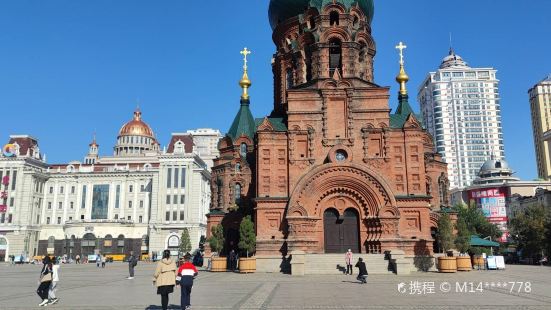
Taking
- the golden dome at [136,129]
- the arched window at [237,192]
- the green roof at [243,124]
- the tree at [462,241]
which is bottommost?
the tree at [462,241]

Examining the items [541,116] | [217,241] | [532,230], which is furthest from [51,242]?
[541,116]

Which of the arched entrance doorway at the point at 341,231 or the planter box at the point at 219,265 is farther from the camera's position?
the planter box at the point at 219,265

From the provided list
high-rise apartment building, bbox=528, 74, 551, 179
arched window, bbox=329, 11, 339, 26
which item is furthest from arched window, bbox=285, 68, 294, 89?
high-rise apartment building, bbox=528, 74, 551, 179

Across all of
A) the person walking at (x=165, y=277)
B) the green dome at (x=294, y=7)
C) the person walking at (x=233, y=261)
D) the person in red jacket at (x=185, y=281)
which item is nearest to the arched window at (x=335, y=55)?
the green dome at (x=294, y=7)

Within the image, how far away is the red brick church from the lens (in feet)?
107

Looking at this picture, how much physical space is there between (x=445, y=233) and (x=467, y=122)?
5319 inches

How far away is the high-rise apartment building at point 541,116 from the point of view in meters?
138

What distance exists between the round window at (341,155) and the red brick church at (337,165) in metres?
0.07

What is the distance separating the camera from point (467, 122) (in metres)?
156

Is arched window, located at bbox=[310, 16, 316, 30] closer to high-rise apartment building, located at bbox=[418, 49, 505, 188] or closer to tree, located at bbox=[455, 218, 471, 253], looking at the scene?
tree, located at bbox=[455, 218, 471, 253]

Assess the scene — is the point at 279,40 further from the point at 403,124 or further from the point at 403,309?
the point at 403,309

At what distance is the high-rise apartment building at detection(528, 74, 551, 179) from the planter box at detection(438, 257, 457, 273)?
123m

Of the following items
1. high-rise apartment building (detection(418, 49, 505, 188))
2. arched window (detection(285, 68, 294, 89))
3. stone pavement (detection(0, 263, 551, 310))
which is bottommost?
stone pavement (detection(0, 263, 551, 310))

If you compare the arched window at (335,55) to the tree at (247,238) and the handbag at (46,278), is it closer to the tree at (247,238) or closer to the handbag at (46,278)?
the tree at (247,238)
